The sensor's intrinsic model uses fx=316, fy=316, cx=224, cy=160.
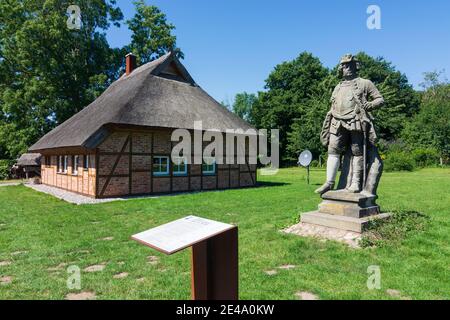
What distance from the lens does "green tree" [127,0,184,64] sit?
31.3 m

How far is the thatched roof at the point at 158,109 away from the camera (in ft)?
40.6

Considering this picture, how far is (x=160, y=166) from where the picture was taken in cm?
1373

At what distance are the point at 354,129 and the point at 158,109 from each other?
9.47m

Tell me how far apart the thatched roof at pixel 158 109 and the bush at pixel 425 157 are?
2146cm

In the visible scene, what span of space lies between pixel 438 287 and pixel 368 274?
0.75 metres

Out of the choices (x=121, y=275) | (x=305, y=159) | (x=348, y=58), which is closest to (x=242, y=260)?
(x=121, y=275)

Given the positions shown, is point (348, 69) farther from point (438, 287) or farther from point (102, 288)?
point (102, 288)

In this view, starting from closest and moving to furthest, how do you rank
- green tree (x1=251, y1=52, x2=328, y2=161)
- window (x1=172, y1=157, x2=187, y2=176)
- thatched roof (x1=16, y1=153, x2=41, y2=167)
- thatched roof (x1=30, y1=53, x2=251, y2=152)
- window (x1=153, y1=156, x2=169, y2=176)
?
1. thatched roof (x1=30, y1=53, x2=251, y2=152)
2. window (x1=153, y1=156, x2=169, y2=176)
3. window (x1=172, y1=157, x2=187, y2=176)
4. thatched roof (x1=16, y1=153, x2=41, y2=167)
5. green tree (x1=251, y1=52, x2=328, y2=161)

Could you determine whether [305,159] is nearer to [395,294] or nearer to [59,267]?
[395,294]

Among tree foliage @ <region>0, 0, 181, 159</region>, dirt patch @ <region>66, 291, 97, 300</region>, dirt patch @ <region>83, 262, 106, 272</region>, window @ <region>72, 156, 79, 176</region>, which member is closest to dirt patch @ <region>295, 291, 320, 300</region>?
dirt patch @ <region>66, 291, 97, 300</region>

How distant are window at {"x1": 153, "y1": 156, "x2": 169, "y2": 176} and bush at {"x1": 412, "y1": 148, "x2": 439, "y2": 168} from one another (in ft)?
85.5

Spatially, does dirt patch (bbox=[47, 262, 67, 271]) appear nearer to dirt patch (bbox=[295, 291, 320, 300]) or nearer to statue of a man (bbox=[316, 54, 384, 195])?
dirt patch (bbox=[295, 291, 320, 300])

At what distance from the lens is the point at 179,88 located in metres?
16.5

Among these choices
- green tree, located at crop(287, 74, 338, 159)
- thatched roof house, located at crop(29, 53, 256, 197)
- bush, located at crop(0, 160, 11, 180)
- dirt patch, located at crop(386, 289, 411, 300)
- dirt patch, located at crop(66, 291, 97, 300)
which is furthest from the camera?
green tree, located at crop(287, 74, 338, 159)
